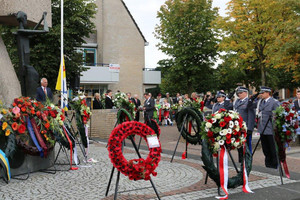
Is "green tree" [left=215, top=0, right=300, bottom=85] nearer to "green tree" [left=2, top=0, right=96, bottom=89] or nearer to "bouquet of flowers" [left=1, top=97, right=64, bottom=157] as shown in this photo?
"green tree" [left=2, top=0, right=96, bottom=89]

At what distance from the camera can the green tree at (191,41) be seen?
127ft

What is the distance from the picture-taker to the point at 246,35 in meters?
31.6

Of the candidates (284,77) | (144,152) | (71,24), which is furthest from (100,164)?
(284,77)

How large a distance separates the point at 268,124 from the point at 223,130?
2.93m

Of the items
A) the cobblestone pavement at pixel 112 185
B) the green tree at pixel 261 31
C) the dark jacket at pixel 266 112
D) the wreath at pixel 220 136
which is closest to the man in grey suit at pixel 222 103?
the dark jacket at pixel 266 112

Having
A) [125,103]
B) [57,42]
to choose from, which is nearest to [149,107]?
[125,103]

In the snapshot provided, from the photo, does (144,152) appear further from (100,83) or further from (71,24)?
(100,83)

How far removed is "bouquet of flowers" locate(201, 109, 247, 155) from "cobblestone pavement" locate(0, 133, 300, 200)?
93 centimetres

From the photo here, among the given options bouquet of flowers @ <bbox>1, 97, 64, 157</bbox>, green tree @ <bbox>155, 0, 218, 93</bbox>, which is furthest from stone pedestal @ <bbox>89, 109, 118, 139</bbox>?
green tree @ <bbox>155, 0, 218, 93</bbox>

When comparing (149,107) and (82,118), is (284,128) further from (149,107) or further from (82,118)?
(149,107)

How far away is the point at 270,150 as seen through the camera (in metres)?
9.01

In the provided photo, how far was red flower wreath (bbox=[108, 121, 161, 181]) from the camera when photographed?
5574 mm

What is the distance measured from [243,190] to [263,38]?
2684 cm

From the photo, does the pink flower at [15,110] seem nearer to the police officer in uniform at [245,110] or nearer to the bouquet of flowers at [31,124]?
the bouquet of flowers at [31,124]
